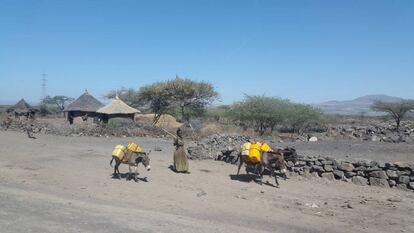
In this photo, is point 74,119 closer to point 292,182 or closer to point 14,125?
point 14,125

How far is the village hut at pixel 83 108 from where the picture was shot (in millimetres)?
43188

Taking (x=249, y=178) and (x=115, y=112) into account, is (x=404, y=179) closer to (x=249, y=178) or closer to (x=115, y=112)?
(x=249, y=178)

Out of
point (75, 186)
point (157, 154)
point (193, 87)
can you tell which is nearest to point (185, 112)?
point (193, 87)

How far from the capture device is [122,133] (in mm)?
32688

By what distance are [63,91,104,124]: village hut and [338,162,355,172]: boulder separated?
31.9 meters

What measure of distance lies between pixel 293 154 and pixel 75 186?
831cm

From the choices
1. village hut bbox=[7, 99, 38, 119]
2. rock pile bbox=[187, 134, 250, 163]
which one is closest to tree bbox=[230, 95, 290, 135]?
rock pile bbox=[187, 134, 250, 163]

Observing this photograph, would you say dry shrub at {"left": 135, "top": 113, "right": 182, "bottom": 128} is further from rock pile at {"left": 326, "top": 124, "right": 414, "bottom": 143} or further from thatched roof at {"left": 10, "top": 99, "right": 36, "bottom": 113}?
rock pile at {"left": 326, "top": 124, "right": 414, "bottom": 143}

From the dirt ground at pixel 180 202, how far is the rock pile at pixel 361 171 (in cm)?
41

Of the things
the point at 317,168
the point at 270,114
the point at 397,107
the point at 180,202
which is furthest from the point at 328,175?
the point at 397,107

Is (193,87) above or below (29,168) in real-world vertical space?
above

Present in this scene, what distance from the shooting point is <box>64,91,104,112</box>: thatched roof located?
43.2 m

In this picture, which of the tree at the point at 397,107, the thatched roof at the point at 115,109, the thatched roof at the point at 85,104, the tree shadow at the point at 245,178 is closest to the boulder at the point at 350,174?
the tree shadow at the point at 245,178

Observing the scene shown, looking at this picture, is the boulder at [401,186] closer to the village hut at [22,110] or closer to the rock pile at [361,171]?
the rock pile at [361,171]
